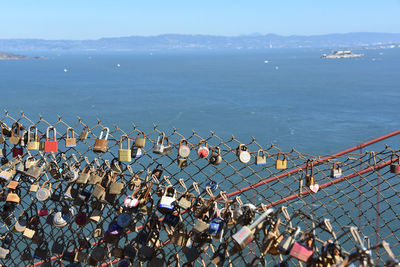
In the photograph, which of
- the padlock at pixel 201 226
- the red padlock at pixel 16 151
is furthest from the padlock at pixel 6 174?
the padlock at pixel 201 226

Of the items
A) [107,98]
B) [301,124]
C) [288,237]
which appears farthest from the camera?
[107,98]

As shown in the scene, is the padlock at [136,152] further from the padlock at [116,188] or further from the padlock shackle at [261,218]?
the padlock shackle at [261,218]

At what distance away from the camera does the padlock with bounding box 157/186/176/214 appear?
2.35 m

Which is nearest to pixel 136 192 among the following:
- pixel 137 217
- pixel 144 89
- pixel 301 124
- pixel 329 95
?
pixel 137 217

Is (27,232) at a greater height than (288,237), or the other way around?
(288,237)

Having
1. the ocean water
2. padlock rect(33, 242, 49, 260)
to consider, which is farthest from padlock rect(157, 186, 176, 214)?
the ocean water

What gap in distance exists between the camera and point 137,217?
2.56 m

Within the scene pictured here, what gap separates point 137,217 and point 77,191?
0.42 m

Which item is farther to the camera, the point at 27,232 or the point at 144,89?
the point at 144,89

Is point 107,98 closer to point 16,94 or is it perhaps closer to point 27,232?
point 16,94

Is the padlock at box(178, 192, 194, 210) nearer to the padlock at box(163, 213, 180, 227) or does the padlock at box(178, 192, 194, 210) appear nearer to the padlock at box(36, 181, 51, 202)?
the padlock at box(163, 213, 180, 227)

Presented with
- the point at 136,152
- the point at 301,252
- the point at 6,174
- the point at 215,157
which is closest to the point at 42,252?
the point at 6,174

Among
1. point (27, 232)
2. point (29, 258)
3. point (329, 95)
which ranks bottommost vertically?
point (329, 95)

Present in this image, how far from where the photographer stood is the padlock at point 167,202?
2.35 meters
